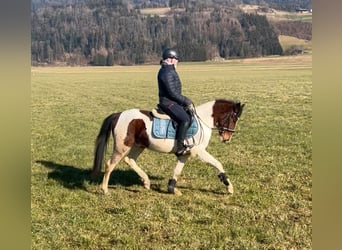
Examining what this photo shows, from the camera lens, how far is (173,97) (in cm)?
329

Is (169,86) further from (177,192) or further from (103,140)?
(177,192)

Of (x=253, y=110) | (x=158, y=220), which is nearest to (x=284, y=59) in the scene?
(x=253, y=110)

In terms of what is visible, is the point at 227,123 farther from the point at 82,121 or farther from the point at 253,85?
the point at 253,85

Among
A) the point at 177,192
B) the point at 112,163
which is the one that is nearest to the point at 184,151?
the point at 177,192

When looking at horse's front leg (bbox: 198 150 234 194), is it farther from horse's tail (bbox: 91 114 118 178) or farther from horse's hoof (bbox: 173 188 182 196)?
horse's tail (bbox: 91 114 118 178)

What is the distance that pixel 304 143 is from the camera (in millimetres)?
5719

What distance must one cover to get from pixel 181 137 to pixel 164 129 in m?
0.15

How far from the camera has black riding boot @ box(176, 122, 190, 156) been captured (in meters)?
3.44

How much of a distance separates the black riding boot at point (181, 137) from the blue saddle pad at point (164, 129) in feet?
0.17

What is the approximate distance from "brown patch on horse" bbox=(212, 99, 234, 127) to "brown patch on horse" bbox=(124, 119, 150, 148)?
0.57 metres

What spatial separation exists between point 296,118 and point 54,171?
15.4 feet

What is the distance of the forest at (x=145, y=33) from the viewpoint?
5945 mm

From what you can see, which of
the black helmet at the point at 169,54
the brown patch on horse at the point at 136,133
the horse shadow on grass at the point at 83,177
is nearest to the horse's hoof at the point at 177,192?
the horse shadow on grass at the point at 83,177

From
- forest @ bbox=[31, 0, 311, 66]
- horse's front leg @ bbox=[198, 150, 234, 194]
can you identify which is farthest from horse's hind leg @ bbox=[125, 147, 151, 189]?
forest @ bbox=[31, 0, 311, 66]
